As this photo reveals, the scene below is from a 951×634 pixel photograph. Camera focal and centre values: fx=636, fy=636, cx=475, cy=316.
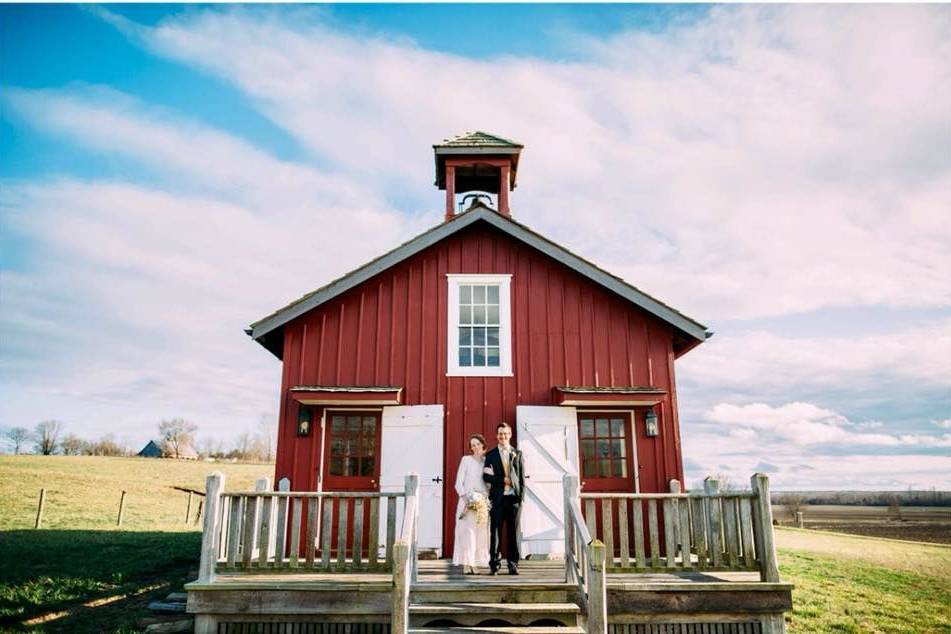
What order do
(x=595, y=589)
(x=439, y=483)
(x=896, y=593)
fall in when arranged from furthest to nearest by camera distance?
(x=896, y=593) → (x=439, y=483) → (x=595, y=589)

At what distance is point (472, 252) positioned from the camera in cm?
1176

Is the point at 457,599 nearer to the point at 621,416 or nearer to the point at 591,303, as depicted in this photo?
the point at 621,416

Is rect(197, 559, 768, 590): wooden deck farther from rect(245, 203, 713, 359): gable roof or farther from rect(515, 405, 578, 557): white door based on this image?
rect(245, 203, 713, 359): gable roof

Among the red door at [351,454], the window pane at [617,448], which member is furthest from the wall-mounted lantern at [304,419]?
the window pane at [617,448]

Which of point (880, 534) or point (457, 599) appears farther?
point (880, 534)

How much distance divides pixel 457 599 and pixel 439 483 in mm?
3102

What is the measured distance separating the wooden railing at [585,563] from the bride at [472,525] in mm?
1128

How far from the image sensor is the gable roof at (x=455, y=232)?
10.9 meters

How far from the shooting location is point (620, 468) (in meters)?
11.0

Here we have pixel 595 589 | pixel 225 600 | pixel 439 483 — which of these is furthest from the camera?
pixel 439 483

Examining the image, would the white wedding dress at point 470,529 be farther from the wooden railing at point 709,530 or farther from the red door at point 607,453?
the red door at point 607,453

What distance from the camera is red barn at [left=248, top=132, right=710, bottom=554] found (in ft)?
34.6

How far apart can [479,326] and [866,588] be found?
1129 cm

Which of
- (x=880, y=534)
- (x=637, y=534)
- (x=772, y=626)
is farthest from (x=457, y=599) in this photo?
(x=880, y=534)
